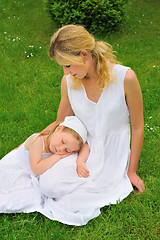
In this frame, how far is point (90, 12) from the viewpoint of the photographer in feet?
20.9

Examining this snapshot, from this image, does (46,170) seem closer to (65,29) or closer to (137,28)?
(65,29)

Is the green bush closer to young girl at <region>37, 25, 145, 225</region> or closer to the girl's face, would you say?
young girl at <region>37, 25, 145, 225</region>

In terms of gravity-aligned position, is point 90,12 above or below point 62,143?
below

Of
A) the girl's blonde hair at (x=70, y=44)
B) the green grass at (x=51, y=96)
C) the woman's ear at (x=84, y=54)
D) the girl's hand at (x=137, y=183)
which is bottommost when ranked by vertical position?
the green grass at (x=51, y=96)

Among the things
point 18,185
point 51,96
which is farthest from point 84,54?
point 51,96

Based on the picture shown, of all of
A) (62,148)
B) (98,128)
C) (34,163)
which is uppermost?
(98,128)

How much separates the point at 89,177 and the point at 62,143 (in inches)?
16.4

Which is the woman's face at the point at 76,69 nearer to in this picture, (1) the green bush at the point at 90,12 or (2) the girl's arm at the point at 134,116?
(2) the girl's arm at the point at 134,116

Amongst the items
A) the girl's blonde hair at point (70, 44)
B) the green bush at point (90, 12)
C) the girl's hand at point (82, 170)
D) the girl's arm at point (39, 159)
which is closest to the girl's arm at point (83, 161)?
the girl's hand at point (82, 170)

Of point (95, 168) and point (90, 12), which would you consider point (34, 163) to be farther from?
point (90, 12)

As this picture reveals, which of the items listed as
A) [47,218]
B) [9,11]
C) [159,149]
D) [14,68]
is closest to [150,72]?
[159,149]

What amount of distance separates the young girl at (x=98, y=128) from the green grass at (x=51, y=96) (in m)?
0.14

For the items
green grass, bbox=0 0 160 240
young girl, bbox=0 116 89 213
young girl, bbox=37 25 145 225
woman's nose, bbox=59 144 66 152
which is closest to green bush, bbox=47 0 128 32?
green grass, bbox=0 0 160 240

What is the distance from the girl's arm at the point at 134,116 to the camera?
2.76 meters
